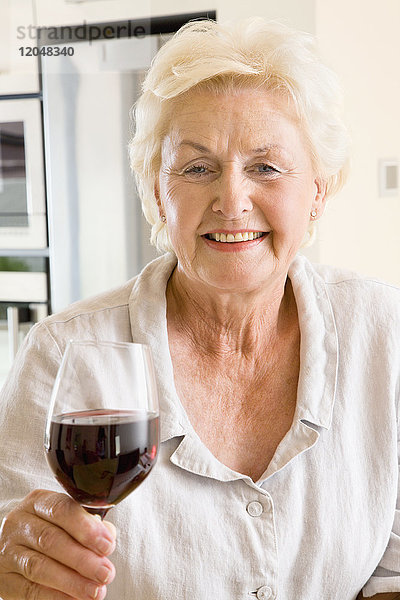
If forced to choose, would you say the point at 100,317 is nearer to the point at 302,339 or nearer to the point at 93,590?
the point at 302,339

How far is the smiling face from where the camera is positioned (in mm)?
1356

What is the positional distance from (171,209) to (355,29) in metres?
1.33

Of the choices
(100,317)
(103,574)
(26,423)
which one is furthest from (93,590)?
(100,317)

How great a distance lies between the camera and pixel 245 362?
1489mm

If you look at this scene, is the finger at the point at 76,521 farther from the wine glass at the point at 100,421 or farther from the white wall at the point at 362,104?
the white wall at the point at 362,104

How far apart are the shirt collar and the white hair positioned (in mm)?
204

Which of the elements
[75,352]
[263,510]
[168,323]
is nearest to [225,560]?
[263,510]

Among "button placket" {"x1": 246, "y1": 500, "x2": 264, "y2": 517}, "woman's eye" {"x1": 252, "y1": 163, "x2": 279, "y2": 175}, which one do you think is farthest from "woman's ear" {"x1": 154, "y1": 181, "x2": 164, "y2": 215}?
"button placket" {"x1": 246, "y1": 500, "x2": 264, "y2": 517}

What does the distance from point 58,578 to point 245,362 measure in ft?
2.17

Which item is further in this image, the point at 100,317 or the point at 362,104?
the point at 362,104

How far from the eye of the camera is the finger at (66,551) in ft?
2.90

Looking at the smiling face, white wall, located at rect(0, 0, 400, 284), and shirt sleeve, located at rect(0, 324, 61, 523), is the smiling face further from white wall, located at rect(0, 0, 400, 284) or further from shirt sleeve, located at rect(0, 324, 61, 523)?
white wall, located at rect(0, 0, 400, 284)

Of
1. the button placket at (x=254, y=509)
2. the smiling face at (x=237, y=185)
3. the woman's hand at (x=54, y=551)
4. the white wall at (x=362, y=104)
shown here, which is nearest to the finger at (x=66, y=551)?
the woman's hand at (x=54, y=551)

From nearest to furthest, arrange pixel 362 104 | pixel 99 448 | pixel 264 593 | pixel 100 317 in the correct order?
pixel 99 448 < pixel 264 593 < pixel 100 317 < pixel 362 104
